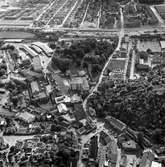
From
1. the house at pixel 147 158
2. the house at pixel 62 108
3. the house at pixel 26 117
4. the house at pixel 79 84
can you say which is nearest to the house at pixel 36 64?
the house at pixel 79 84

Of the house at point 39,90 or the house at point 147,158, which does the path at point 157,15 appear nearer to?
the house at point 39,90

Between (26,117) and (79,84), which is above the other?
(79,84)

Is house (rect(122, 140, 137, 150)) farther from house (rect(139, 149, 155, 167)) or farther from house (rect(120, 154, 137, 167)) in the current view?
house (rect(139, 149, 155, 167))

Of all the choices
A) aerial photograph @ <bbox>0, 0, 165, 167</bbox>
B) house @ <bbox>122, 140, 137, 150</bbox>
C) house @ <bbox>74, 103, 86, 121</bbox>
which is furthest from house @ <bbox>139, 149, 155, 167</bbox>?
house @ <bbox>74, 103, 86, 121</bbox>

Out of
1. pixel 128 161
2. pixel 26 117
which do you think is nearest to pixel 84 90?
pixel 26 117

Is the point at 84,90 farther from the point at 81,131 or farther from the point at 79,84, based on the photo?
the point at 81,131

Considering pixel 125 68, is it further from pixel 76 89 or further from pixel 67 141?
pixel 67 141
